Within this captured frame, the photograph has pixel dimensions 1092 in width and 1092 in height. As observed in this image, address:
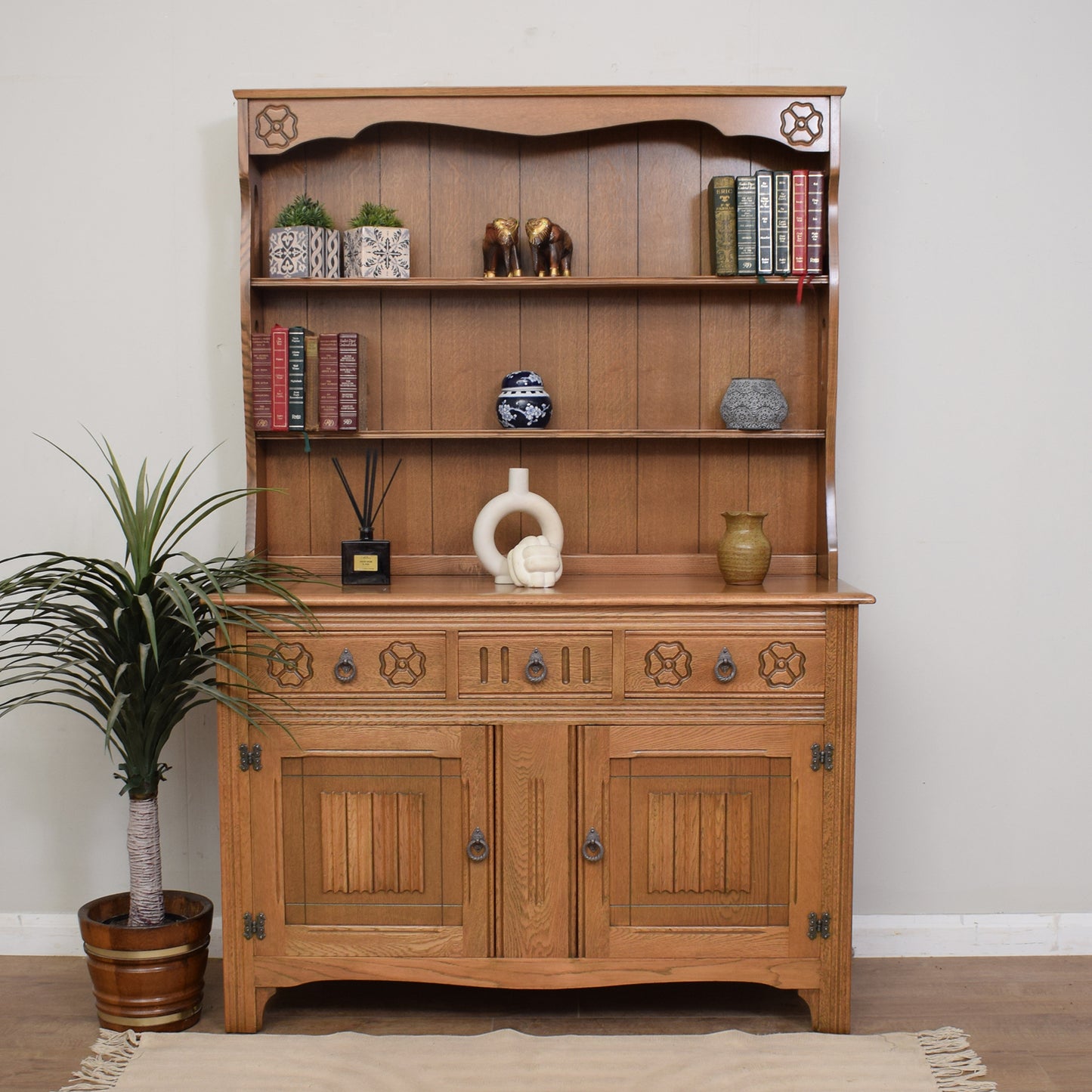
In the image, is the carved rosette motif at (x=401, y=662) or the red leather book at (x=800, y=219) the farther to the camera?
the red leather book at (x=800, y=219)

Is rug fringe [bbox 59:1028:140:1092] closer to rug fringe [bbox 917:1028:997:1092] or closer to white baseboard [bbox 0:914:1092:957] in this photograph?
white baseboard [bbox 0:914:1092:957]

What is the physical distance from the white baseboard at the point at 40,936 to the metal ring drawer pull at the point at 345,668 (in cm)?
103

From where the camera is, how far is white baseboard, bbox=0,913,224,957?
303 cm

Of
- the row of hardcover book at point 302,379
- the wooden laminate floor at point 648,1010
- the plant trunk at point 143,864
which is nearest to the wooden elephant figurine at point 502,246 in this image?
the row of hardcover book at point 302,379

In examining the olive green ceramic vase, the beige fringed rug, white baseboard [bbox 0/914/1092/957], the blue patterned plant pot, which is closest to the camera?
the beige fringed rug

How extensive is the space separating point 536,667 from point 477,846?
0.44 metres

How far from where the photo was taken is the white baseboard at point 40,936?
303cm

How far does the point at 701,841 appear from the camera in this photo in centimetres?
251

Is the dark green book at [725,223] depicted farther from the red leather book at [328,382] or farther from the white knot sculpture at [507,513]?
the red leather book at [328,382]

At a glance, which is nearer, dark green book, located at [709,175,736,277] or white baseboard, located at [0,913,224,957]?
dark green book, located at [709,175,736,277]

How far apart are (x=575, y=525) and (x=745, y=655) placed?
677 mm

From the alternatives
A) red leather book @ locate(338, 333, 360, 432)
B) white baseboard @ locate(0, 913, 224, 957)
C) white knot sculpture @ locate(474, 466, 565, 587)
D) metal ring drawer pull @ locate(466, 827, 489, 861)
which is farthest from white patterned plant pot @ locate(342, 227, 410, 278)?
white baseboard @ locate(0, 913, 224, 957)

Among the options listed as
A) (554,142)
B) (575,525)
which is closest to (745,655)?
(575,525)

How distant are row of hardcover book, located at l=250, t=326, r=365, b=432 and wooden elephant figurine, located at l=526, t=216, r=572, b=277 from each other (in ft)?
1.67
